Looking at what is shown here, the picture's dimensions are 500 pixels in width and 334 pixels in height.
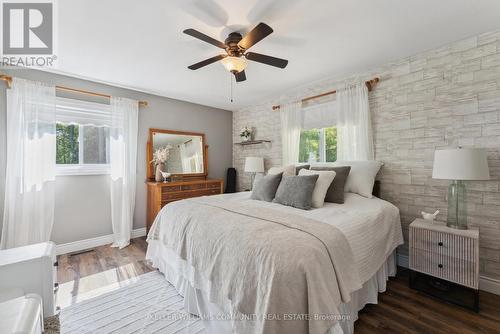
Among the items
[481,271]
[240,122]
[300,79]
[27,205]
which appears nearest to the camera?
[481,271]

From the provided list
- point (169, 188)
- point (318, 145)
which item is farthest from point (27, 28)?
point (318, 145)

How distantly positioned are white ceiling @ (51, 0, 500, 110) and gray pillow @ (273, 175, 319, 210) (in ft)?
4.62

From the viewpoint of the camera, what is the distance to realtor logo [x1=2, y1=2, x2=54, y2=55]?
1.66 metres

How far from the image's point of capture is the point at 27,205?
2598mm

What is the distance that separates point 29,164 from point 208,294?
2.86 metres

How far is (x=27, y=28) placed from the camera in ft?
6.22

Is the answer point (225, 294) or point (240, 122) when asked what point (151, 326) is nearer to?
point (225, 294)

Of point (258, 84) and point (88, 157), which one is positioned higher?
point (258, 84)

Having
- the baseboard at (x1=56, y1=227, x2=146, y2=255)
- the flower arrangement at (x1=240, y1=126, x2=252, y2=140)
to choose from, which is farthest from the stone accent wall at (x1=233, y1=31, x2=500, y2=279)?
the baseboard at (x1=56, y1=227, x2=146, y2=255)

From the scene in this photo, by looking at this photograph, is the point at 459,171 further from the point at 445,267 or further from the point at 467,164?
the point at 445,267

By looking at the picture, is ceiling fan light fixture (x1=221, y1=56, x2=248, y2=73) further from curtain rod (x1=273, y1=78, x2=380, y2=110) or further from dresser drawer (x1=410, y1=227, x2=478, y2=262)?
dresser drawer (x1=410, y1=227, x2=478, y2=262)

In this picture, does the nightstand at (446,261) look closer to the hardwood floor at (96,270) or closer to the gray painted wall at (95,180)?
the hardwood floor at (96,270)

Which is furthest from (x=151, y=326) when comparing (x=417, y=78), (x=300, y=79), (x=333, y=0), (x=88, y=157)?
(x=417, y=78)

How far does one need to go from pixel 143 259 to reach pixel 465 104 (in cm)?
401
